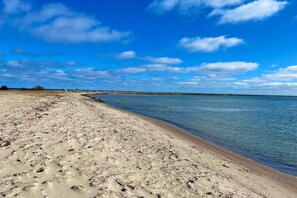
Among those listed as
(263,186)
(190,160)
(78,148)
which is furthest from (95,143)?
(263,186)

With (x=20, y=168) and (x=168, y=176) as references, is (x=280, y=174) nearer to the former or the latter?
(x=168, y=176)

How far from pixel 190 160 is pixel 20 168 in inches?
232

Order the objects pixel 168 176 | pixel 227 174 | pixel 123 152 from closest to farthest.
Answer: pixel 168 176, pixel 227 174, pixel 123 152

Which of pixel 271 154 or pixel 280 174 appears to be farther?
pixel 271 154

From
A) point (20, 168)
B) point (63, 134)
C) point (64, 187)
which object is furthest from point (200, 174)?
point (63, 134)

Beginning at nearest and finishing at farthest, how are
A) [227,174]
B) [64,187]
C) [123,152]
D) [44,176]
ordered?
[64,187]
[44,176]
[227,174]
[123,152]

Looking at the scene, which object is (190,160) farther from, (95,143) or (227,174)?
(95,143)

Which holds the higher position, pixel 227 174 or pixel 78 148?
pixel 78 148

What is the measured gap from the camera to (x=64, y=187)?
20.5ft

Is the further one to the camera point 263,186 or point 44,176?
point 263,186

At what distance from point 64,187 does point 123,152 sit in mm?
3945

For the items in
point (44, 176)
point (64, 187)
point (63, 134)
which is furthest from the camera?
point (63, 134)

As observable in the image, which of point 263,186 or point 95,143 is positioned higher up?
point 95,143

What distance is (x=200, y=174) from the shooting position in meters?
8.57
